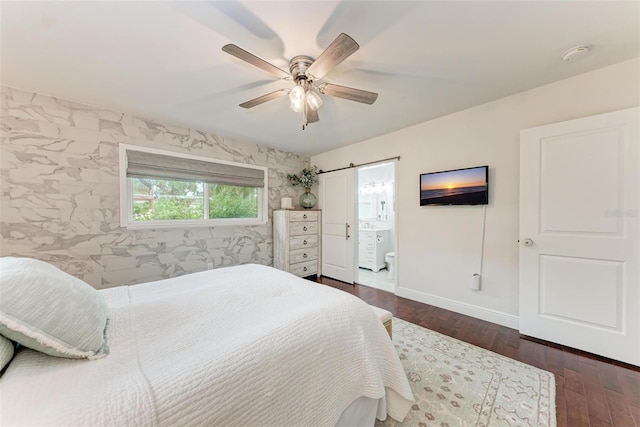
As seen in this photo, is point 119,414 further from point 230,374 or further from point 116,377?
point 230,374

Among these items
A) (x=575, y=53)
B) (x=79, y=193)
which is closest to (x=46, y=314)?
(x=79, y=193)

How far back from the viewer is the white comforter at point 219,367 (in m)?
0.66

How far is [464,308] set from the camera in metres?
2.65

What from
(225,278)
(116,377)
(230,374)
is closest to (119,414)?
(116,377)

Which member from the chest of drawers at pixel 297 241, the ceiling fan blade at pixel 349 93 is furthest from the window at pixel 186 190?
the ceiling fan blade at pixel 349 93

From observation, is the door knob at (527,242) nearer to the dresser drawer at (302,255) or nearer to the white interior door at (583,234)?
the white interior door at (583,234)

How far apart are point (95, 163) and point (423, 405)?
366cm

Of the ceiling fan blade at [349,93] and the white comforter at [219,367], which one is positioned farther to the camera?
the ceiling fan blade at [349,93]

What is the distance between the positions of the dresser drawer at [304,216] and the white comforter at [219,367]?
7.41 ft

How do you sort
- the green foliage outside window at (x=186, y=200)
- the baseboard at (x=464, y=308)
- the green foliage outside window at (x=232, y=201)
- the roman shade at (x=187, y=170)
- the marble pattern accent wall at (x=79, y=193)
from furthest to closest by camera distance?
the green foliage outside window at (x=232, y=201), the green foliage outside window at (x=186, y=200), the roman shade at (x=187, y=170), the baseboard at (x=464, y=308), the marble pattern accent wall at (x=79, y=193)

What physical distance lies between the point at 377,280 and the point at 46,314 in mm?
3881

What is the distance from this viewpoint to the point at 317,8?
51.3 inches

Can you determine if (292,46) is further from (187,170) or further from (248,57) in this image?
(187,170)

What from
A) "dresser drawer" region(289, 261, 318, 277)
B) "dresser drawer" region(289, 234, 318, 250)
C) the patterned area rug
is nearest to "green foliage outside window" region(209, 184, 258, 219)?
"dresser drawer" region(289, 234, 318, 250)
